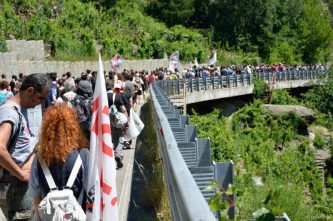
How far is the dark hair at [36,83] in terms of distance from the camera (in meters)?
6.44

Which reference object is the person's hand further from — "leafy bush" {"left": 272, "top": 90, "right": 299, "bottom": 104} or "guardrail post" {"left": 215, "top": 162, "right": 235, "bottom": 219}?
"leafy bush" {"left": 272, "top": 90, "right": 299, "bottom": 104}

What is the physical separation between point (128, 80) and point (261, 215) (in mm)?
16824

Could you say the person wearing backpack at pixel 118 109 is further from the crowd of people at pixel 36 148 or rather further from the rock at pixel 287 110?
the rock at pixel 287 110

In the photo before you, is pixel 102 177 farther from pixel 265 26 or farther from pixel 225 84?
pixel 265 26

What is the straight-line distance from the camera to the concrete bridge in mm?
39125

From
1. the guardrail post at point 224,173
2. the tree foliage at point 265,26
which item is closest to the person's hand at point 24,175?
the guardrail post at point 224,173

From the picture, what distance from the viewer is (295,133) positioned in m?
46.4

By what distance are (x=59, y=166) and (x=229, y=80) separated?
43479 millimetres

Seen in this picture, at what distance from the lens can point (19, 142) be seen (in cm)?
662

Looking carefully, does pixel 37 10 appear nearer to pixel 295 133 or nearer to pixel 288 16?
pixel 295 133

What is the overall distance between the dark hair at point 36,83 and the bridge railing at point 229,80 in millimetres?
25982

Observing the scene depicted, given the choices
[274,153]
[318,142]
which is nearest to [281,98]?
[318,142]

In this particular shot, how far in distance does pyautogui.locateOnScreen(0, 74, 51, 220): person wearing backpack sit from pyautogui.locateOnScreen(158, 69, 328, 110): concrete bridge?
26.1m

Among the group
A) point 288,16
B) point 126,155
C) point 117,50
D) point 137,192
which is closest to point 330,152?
point 117,50
